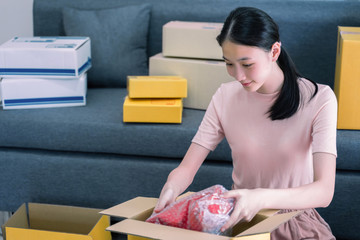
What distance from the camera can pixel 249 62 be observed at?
49.9 inches

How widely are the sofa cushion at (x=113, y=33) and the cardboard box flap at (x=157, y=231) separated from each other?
5.40 ft

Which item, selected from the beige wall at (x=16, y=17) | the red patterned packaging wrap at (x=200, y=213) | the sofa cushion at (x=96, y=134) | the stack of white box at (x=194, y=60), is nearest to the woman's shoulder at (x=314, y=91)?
the red patterned packaging wrap at (x=200, y=213)

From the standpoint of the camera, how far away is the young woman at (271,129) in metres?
1.26

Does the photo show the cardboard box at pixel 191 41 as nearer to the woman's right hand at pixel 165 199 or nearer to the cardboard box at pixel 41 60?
the cardboard box at pixel 41 60

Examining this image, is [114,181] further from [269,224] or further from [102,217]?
[269,224]

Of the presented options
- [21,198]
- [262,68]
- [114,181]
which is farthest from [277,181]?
[21,198]

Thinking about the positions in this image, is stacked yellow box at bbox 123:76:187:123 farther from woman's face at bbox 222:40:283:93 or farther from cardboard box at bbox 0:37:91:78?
woman's face at bbox 222:40:283:93

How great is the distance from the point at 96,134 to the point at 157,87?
320 mm

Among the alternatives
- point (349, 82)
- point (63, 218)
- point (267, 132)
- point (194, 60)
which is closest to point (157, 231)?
point (267, 132)

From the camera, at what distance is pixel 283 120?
1.41 m

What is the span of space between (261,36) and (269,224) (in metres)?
0.47

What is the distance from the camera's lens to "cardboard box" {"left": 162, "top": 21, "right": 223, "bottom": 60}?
92.1 inches

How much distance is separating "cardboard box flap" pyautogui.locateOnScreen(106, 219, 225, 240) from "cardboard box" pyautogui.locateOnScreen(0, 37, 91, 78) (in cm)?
139

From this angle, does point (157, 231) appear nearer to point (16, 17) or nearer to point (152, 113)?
point (152, 113)
